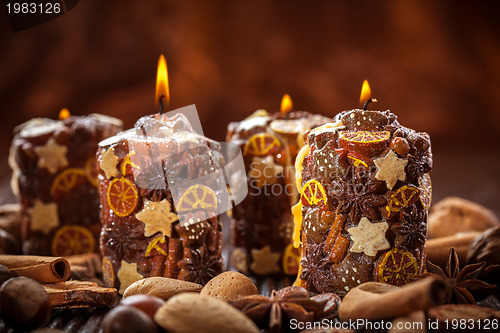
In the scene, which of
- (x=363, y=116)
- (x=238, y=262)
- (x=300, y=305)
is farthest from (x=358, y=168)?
(x=238, y=262)

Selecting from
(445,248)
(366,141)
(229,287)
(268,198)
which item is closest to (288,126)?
(268,198)

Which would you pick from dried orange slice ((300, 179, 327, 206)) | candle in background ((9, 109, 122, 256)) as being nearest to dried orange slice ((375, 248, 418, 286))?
dried orange slice ((300, 179, 327, 206))

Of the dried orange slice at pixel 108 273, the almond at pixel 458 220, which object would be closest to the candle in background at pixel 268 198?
the dried orange slice at pixel 108 273

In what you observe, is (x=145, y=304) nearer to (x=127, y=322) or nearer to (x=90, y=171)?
(x=127, y=322)

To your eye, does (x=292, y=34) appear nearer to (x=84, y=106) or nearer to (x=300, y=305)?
(x=84, y=106)

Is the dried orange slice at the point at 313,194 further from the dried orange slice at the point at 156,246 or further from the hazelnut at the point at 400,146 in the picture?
the dried orange slice at the point at 156,246

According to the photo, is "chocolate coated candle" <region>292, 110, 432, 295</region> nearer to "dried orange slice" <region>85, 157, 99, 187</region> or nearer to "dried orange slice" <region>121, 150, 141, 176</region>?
"dried orange slice" <region>121, 150, 141, 176</region>
